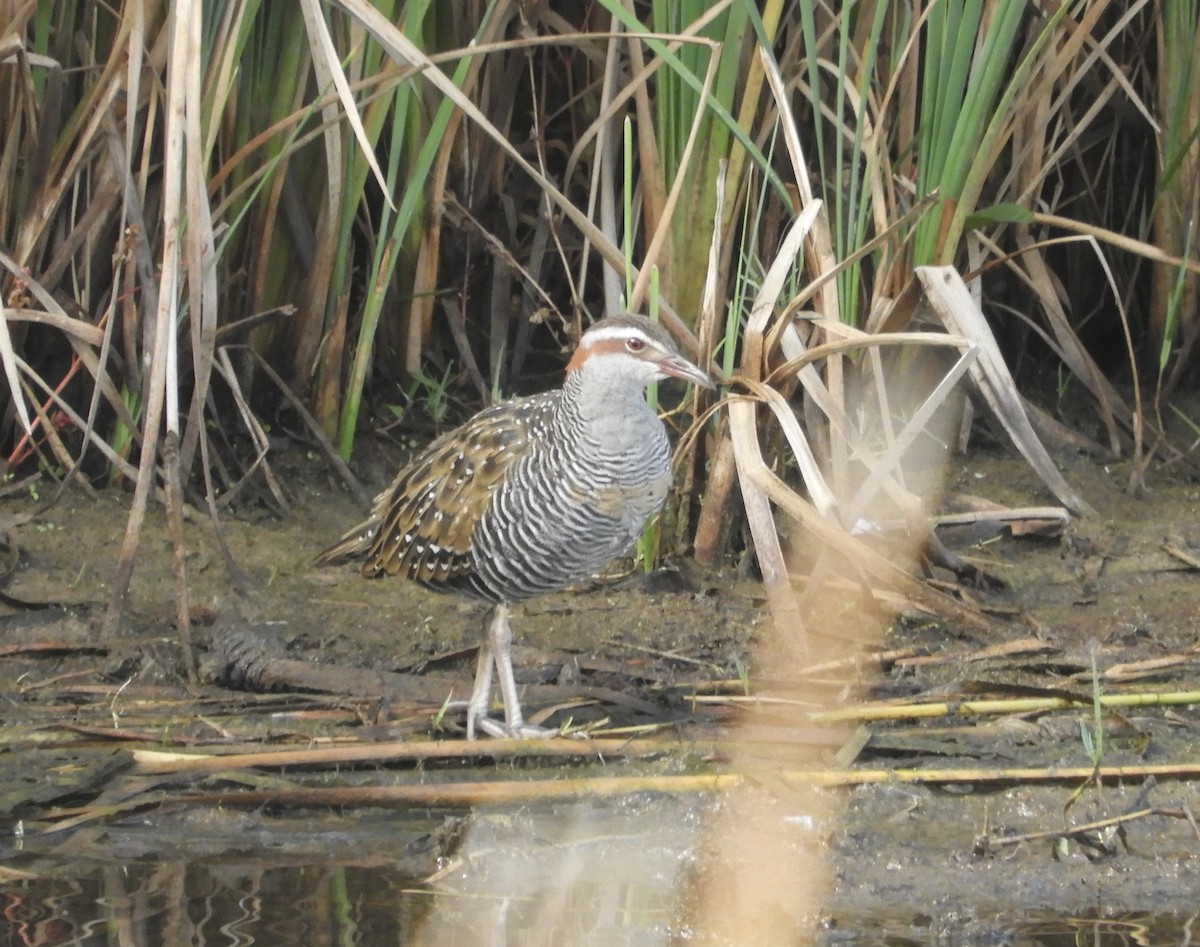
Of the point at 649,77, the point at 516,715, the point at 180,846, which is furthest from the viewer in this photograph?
the point at 649,77

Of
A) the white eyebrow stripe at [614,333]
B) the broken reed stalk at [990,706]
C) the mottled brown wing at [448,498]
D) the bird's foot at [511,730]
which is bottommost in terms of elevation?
the bird's foot at [511,730]

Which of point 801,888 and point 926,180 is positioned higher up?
point 926,180

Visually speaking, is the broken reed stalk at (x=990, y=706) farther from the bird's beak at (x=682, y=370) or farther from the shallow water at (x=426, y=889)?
the bird's beak at (x=682, y=370)

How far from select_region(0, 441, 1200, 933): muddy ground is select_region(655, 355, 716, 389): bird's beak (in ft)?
2.87

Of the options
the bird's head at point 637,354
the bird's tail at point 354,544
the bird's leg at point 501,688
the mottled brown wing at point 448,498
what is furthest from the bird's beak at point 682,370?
the bird's tail at point 354,544

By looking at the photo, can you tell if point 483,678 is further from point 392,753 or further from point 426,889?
point 426,889

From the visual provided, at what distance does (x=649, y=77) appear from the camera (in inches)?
236

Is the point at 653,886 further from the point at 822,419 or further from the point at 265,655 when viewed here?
the point at 822,419

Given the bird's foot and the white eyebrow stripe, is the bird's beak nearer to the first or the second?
the white eyebrow stripe

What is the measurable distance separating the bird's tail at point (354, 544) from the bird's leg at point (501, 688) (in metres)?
0.51

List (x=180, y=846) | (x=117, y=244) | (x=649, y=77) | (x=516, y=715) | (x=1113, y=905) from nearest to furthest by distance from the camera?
(x=1113, y=905)
(x=180, y=846)
(x=516, y=715)
(x=117, y=244)
(x=649, y=77)

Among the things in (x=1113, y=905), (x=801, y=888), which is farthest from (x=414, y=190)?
(x=1113, y=905)

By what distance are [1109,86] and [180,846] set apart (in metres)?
3.89

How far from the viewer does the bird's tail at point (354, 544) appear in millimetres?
5453
